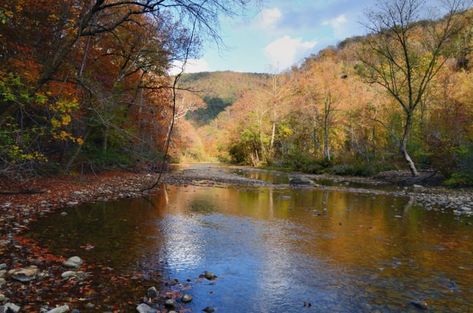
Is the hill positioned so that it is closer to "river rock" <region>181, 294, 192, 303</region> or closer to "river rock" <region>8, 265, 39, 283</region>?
"river rock" <region>8, 265, 39, 283</region>

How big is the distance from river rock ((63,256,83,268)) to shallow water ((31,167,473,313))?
1.06 ft

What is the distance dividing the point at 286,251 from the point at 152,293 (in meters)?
3.26

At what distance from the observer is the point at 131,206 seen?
39.8ft

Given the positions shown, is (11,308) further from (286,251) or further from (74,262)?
(286,251)

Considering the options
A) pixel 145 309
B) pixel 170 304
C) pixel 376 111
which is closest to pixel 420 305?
pixel 170 304

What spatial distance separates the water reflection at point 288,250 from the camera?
16.6 ft

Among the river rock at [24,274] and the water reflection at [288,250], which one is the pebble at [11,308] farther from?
the water reflection at [288,250]

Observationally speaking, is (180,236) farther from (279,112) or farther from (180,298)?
(279,112)

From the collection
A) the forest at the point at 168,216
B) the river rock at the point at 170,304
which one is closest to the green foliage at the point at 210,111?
the forest at the point at 168,216

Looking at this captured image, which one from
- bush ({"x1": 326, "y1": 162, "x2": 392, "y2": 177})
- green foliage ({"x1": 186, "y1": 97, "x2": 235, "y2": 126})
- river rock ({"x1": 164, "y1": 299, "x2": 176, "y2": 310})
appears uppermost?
green foliage ({"x1": 186, "y1": 97, "x2": 235, "y2": 126})

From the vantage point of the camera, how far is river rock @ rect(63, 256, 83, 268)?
579 cm

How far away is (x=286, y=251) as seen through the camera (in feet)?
24.1

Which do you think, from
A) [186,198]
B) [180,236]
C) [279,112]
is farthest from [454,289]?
[279,112]

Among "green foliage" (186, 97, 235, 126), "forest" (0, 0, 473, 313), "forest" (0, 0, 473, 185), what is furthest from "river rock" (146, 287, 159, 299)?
"green foliage" (186, 97, 235, 126)
